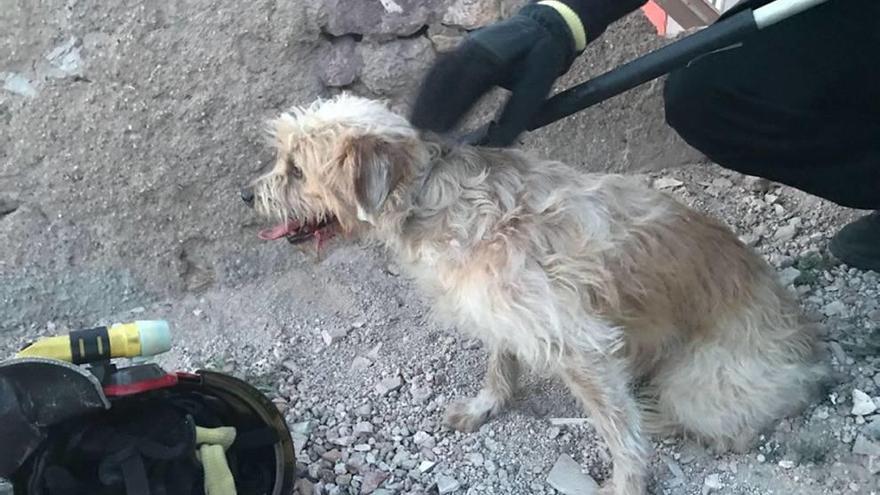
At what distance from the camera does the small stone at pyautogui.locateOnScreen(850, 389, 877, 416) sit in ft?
10.1

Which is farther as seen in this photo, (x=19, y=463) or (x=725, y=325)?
(x=725, y=325)

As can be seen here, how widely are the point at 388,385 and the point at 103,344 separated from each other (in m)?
1.14

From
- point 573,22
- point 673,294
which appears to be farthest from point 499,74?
point 673,294

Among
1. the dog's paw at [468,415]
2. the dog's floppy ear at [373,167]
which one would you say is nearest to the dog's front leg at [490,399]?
the dog's paw at [468,415]

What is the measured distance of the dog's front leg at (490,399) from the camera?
127 inches

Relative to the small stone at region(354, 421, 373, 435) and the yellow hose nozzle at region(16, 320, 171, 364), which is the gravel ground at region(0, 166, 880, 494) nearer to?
the small stone at region(354, 421, 373, 435)

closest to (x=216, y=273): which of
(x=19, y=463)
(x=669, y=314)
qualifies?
(x=19, y=463)

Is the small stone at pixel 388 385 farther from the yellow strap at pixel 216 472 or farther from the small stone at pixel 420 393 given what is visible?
the yellow strap at pixel 216 472

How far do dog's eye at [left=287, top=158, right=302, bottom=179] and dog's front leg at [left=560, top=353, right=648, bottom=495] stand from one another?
34.7 inches

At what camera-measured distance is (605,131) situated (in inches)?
161

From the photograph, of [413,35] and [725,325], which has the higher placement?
[413,35]

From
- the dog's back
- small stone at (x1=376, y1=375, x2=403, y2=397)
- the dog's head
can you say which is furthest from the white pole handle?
small stone at (x1=376, y1=375, x2=403, y2=397)

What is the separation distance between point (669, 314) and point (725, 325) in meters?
0.19

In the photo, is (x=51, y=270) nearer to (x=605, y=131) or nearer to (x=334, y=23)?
(x=334, y=23)
